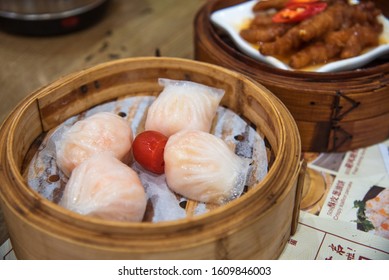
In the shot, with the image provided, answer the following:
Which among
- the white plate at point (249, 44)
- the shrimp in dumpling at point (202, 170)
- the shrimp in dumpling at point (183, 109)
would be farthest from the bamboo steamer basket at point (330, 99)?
the shrimp in dumpling at point (202, 170)

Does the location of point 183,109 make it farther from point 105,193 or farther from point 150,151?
point 105,193

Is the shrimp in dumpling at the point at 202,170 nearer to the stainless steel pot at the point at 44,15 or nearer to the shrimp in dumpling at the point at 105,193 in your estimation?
the shrimp in dumpling at the point at 105,193

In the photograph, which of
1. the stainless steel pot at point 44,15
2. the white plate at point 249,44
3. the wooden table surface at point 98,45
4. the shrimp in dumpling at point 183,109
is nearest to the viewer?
the shrimp in dumpling at point 183,109

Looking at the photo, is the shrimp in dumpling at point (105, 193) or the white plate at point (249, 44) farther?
the white plate at point (249, 44)

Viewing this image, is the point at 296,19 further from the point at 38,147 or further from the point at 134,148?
the point at 38,147

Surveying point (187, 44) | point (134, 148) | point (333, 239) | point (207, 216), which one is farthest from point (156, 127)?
point (187, 44)

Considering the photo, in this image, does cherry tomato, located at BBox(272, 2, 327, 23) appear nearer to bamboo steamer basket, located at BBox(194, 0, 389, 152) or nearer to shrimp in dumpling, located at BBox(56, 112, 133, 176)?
bamboo steamer basket, located at BBox(194, 0, 389, 152)
